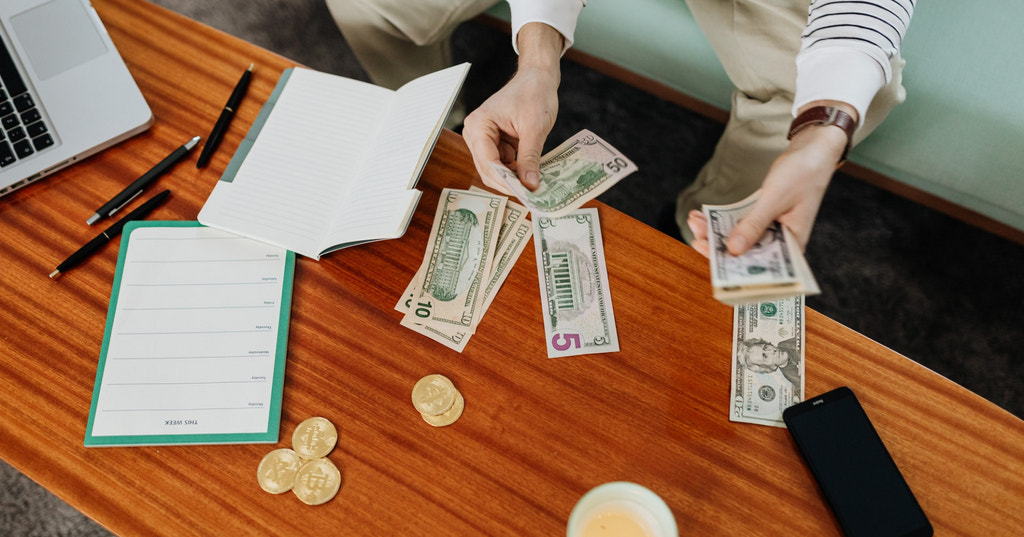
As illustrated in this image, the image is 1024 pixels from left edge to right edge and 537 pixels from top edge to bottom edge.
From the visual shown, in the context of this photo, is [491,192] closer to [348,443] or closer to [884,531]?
[348,443]

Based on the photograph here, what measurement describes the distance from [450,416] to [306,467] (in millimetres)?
180

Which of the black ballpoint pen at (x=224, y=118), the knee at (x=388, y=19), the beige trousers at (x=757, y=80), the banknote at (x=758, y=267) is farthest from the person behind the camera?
the knee at (x=388, y=19)

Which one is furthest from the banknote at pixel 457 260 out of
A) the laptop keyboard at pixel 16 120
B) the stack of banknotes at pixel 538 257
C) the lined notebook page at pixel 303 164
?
the laptop keyboard at pixel 16 120

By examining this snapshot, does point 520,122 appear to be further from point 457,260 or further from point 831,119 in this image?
point 831,119

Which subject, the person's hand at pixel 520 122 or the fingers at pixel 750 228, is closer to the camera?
the fingers at pixel 750 228

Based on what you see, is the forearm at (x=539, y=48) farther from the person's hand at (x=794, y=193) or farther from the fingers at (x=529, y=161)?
the person's hand at (x=794, y=193)

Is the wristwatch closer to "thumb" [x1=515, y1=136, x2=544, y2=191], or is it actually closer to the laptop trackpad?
"thumb" [x1=515, y1=136, x2=544, y2=191]

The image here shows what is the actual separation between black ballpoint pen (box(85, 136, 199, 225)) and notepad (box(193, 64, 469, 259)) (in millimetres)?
86

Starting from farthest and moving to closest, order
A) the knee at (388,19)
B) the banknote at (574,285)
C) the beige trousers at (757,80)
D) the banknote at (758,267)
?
the knee at (388,19) < the beige trousers at (757,80) < the banknote at (574,285) < the banknote at (758,267)

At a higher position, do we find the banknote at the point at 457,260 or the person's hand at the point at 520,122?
the person's hand at the point at 520,122

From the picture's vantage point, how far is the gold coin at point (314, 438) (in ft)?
2.39

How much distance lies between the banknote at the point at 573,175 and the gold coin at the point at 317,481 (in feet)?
1.36

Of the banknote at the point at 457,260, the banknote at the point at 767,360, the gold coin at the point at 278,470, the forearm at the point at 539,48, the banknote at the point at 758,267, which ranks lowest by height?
the gold coin at the point at 278,470

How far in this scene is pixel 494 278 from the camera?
83cm
